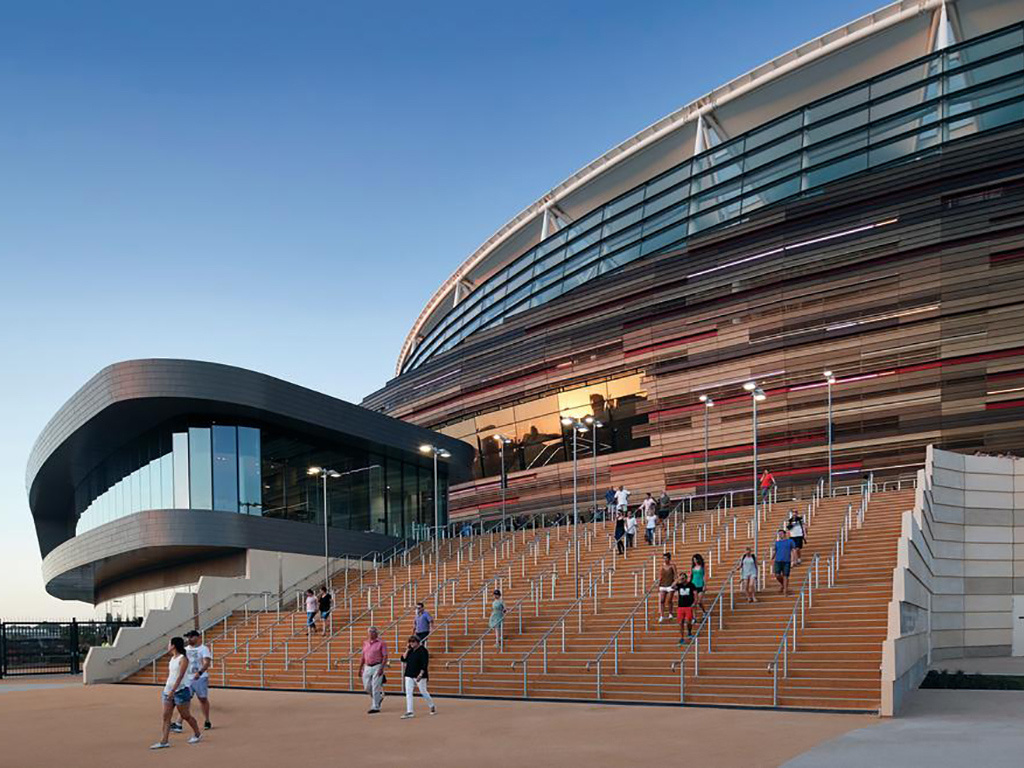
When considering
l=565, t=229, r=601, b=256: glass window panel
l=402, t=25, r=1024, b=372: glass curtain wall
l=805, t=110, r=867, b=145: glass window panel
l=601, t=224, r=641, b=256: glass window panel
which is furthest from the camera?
l=565, t=229, r=601, b=256: glass window panel

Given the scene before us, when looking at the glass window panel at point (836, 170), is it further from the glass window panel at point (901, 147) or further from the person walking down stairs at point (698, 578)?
the person walking down stairs at point (698, 578)

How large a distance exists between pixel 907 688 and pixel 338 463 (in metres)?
28.6

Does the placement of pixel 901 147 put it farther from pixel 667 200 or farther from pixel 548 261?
pixel 548 261

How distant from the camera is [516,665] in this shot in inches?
974

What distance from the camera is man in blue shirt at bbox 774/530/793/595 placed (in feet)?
83.7

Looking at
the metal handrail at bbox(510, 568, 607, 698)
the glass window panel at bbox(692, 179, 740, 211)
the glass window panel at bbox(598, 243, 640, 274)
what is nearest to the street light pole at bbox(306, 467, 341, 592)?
the metal handrail at bbox(510, 568, 607, 698)

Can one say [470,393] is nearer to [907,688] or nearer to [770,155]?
[770,155]

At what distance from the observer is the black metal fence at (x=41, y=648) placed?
37.3 metres

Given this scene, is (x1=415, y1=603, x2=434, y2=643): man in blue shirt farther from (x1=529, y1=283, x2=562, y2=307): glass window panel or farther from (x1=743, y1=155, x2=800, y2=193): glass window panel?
(x1=529, y1=283, x2=562, y2=307): glass window panel

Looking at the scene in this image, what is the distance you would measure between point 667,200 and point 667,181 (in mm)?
1851

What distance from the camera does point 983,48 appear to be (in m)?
49.8

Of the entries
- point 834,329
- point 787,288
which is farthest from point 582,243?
point 834,329

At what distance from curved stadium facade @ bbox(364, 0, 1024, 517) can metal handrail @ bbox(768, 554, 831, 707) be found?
18690 mm

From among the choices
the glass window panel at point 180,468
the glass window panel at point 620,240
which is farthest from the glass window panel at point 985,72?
the glass window panel at point 180,468
